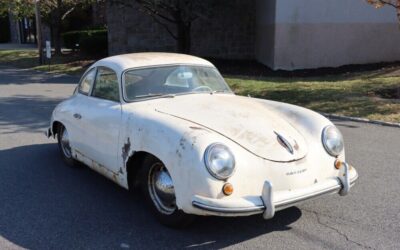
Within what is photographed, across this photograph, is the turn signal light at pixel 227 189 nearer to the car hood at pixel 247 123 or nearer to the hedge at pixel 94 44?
the car hood at pixel 247 123

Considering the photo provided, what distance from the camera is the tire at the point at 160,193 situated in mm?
4113

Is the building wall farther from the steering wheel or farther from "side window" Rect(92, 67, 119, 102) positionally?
the steering wheel

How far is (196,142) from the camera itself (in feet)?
12.5

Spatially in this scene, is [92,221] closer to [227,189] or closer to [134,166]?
Answer: [134,166]

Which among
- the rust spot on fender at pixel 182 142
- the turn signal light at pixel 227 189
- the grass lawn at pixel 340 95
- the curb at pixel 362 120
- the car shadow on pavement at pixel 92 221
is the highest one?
the rust spot on fender at pixel 182 142

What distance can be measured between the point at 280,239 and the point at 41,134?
5196 millimetres

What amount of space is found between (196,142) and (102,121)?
1521 millimetres

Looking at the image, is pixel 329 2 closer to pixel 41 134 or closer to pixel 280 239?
pixel 41 134

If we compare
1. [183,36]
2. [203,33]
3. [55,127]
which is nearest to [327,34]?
[183,36]

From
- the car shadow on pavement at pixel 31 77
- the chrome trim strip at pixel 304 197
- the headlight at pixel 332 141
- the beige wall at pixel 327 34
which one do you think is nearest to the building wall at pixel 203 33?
the beige wall at pixel 327 34

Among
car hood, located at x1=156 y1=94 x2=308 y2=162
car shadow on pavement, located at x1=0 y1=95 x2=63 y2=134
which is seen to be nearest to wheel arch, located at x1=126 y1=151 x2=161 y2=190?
car hood, located at x1=156 y1=94 x2=308 y2=162

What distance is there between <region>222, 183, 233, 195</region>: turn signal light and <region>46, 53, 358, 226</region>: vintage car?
1 centimetres

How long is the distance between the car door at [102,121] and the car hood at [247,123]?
0.52 m

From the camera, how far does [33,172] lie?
5.97 meters
